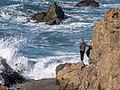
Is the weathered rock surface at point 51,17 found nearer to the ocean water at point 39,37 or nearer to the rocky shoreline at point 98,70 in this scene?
the ocean water at point 39,37

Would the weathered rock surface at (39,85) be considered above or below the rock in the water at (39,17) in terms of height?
above

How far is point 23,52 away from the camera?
88.4 ft

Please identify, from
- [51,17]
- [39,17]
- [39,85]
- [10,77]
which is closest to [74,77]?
[39,85]

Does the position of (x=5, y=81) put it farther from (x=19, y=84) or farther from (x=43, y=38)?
(x=43, y=38)

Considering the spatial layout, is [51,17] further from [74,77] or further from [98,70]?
[98,70]

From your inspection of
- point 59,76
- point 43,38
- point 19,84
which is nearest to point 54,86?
point 59,76

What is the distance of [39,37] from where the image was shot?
110 feet

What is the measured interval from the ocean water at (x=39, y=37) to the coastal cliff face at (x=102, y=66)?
405cm

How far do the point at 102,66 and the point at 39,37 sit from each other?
1927cm

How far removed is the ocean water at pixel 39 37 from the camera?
23430 millimetres

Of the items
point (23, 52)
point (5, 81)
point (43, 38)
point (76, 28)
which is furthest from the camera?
point (76, 28)

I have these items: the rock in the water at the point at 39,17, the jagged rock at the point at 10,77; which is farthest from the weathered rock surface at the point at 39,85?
the rock in the water at the point at 39,17

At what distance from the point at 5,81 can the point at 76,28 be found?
19.6 meters

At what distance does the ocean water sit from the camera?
76.9ft
